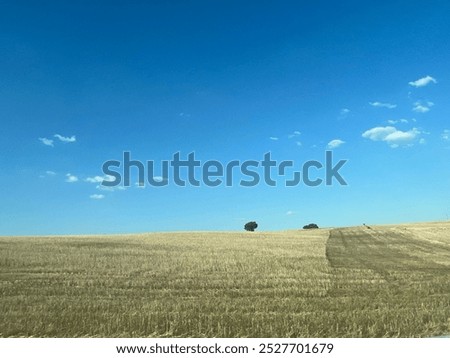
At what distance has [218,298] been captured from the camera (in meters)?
15.9

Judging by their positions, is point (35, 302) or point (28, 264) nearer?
point (35, 302)

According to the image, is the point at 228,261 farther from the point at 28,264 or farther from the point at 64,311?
the point at 64,311

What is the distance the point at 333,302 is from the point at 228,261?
1257 centimetres

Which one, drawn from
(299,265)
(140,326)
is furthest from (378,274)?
(140,326)

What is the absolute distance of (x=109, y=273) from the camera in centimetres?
2216

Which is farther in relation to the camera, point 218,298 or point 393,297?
point 393,297

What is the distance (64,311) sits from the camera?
528 inches

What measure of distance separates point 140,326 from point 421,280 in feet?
43.7

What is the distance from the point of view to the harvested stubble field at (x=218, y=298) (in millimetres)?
11930

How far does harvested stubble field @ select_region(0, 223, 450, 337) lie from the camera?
39.1 ft

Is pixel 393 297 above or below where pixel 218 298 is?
below
